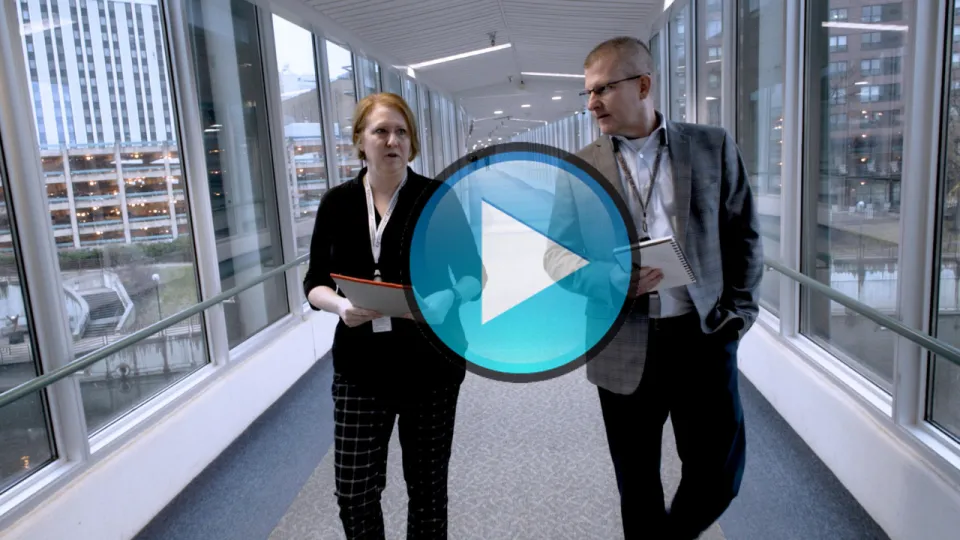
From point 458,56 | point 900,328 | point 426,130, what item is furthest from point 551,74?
point 900,328

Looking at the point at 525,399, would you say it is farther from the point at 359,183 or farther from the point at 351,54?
the point at 351,54

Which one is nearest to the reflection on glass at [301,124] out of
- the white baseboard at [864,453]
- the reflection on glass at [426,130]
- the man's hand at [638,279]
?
the white baseboard at [864,453]

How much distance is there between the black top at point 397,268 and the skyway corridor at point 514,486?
3.27 feet

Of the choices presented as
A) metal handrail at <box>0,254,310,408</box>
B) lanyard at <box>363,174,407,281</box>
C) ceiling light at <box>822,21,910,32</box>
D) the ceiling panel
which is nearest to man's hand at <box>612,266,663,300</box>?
lanyard at <box>363,174,407,281</box>

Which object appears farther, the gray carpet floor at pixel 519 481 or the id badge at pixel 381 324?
the gray carpet floor at pixel 519 481

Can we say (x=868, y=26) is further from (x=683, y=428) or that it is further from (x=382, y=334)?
(x=382, y=334)

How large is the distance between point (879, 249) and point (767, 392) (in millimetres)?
1198

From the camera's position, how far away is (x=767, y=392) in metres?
3.54

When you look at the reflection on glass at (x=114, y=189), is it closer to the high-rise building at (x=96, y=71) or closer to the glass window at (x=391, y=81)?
the high-rise building at (x=96, y=71)

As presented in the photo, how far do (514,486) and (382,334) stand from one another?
4.48 feet

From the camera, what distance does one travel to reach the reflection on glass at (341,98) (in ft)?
18.9

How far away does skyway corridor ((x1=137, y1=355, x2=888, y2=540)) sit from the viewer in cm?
238

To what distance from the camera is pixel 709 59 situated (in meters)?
4.66

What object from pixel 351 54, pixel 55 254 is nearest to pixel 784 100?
pixel 55 254
